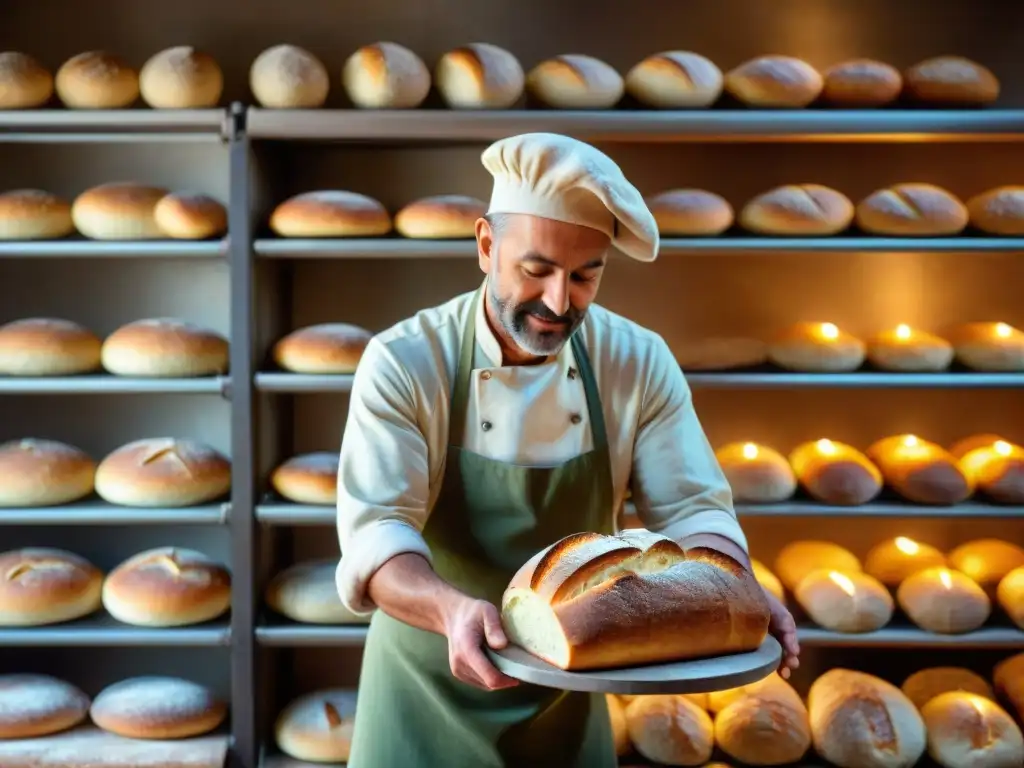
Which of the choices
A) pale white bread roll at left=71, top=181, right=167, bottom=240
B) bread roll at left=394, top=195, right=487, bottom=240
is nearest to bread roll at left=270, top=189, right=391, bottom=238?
bread roll at left=394, top=195, right=487, bottom=240

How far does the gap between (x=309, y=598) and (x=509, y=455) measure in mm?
1323

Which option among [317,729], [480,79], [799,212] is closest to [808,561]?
[799,212]

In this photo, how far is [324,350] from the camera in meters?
2.70

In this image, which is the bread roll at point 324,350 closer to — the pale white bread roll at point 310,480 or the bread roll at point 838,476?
the pale white bread roll at point 310,480

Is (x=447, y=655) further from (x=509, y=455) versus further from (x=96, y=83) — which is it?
(x=96, y=83)

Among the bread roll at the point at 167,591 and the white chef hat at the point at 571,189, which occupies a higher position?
the white chef hat at the point at 571,189

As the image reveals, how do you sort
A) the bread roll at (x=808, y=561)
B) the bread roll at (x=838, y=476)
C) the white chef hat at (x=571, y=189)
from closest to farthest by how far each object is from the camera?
1. the white chef hat at (x=571, y=189)
2. the bread roll at (x=838, y=476)
3. the bread roll at (x=808, y=561)

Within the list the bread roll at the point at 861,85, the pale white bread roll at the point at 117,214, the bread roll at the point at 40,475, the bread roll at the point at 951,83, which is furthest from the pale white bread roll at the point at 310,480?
the bread roll at the point at 951,83

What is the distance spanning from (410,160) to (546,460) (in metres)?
1.69

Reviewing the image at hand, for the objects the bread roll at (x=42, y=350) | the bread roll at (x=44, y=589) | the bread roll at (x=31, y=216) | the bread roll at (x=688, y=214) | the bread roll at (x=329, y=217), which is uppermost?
the bread roll at (x=688, y=214)

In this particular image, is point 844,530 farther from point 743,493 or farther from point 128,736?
point 128,736

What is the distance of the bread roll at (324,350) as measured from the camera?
106 inches

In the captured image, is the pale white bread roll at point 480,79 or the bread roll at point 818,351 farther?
the bread roll at point 818,351

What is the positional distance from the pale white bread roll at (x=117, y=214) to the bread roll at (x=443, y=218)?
0.68 metres
